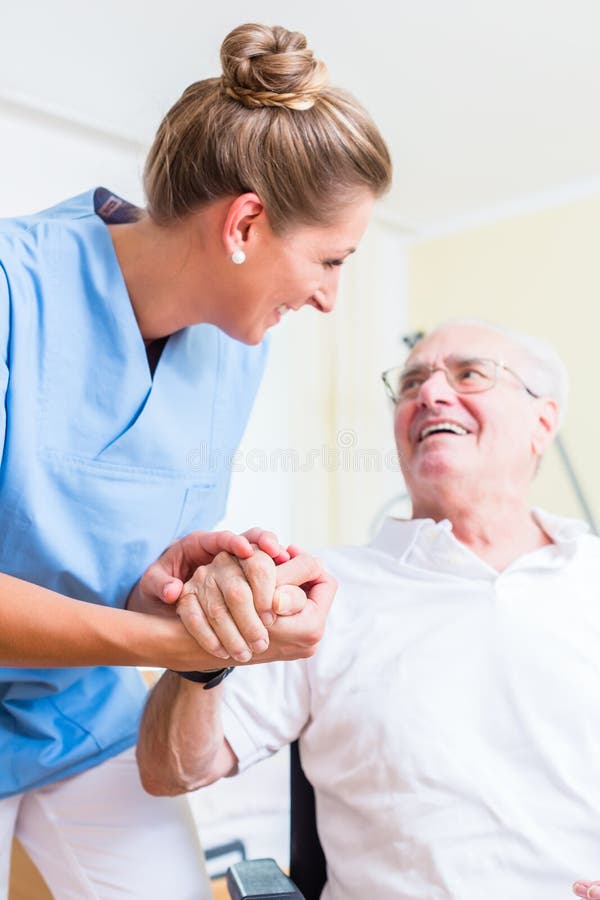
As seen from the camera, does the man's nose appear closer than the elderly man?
No

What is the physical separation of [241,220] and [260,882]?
82 cm

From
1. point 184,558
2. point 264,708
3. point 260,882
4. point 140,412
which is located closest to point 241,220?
point 140,412

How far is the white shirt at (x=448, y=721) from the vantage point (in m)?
1.12

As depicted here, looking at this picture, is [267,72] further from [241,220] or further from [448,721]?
[448,721]

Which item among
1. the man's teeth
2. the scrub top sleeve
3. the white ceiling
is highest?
the white ceiling

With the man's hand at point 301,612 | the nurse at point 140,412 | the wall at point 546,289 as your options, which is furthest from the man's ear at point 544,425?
the wall at point 546,289

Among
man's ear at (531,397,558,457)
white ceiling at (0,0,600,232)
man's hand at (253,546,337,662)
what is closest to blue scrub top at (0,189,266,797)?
man's hand at (253,546,337,662)

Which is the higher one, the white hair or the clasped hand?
the white hair

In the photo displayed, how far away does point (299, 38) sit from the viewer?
3.55ft

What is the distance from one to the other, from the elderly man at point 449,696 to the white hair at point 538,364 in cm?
5

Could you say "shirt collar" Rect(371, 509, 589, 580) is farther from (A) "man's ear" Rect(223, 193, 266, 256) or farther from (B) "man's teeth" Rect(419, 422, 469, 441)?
(A) "man's ear" Rect(223, 193, 266, 256)

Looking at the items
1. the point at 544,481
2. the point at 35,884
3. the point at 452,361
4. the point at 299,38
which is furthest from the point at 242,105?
the point at 544,481

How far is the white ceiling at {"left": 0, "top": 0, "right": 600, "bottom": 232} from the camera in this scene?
2576 mm

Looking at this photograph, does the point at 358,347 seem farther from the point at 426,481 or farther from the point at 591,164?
the point at 426,481
